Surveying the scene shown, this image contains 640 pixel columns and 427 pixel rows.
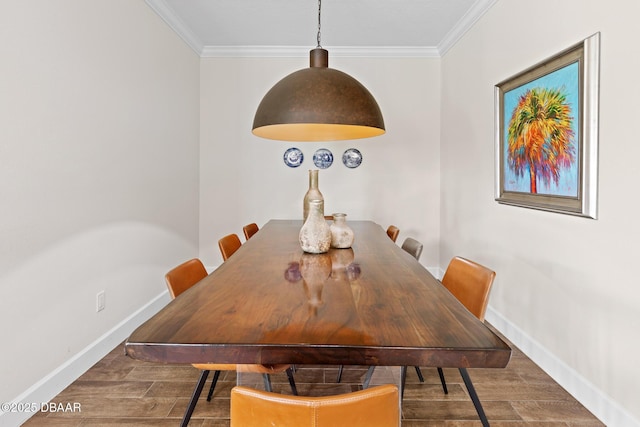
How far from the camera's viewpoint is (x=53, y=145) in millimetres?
1988

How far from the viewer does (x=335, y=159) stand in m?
4.39

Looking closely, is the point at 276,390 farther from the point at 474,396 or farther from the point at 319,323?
the point at 319,323

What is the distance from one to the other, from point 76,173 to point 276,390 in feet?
5.45

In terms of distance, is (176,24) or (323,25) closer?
(176,24)

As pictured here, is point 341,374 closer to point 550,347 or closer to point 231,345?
point 231,345

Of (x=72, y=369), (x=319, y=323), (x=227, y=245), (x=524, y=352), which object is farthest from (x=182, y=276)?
(x=524, y=352)

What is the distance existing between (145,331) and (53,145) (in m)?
1.52

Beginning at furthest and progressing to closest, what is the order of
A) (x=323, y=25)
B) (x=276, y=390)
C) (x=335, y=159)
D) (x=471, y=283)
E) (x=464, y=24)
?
(x=335, y=159)
(x=323, y=25)
(x=464, y=24)
(x=276, y=390)
(x=471, y=283)

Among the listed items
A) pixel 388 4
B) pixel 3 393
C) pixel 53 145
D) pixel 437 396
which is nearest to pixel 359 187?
pixel 388 4

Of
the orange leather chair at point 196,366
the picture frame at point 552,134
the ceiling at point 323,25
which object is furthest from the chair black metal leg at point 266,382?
the ceiling at point 323,25

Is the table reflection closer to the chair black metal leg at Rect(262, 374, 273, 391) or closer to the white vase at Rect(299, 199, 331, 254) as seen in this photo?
the white vase at Rect(299, 199, 331, 254)

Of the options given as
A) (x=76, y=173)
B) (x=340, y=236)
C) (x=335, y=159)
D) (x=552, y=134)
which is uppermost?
(x=335, y=159)

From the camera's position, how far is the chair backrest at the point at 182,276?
1574 millimetres

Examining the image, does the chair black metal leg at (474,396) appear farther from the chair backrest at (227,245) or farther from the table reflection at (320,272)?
the chair backrest at (227,245)
